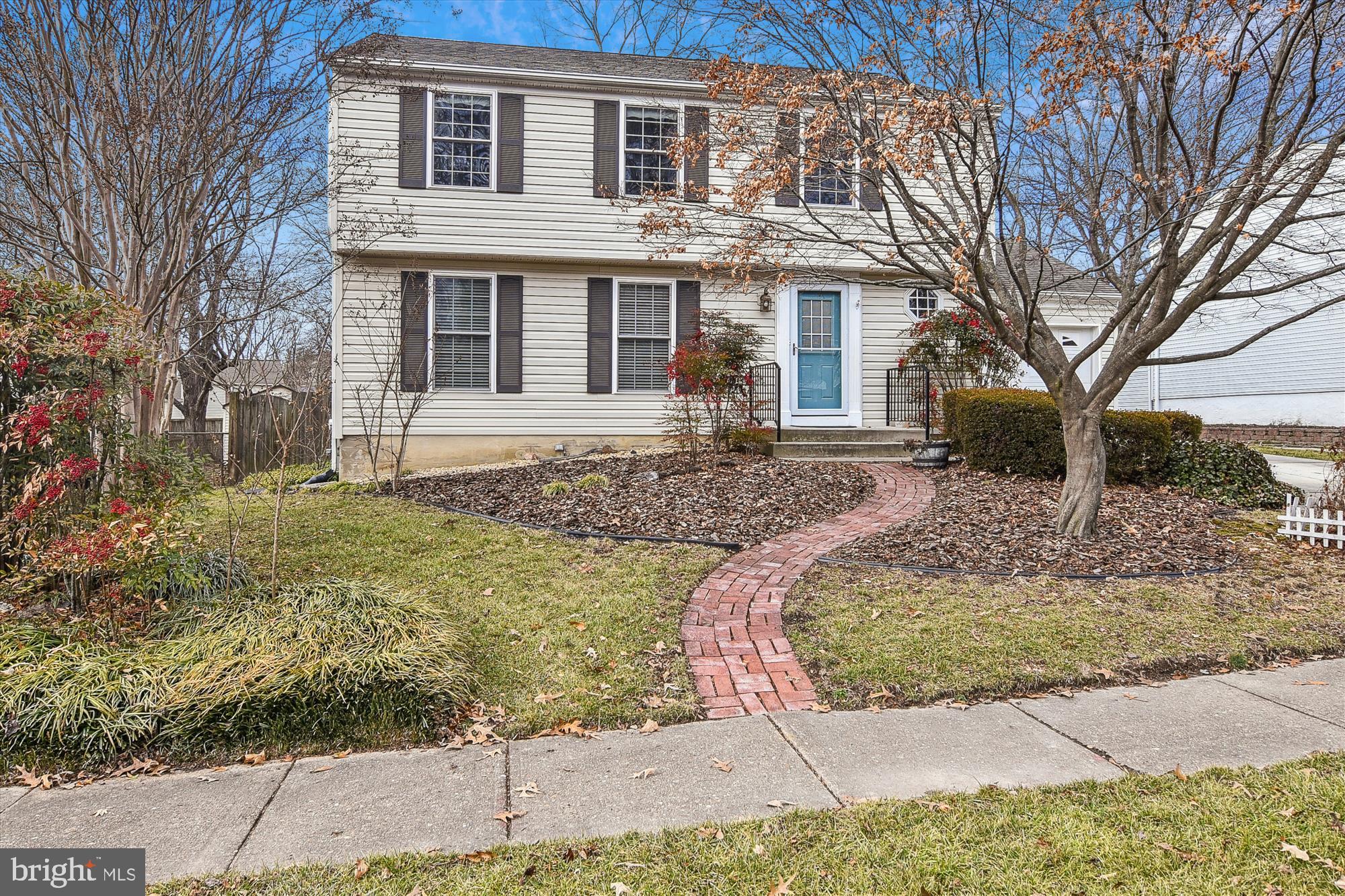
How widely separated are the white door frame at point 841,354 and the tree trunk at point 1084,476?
5.40 meters

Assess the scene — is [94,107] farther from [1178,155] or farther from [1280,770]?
[1178,155]

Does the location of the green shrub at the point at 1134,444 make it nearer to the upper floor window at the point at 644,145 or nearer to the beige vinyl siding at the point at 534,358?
the beige vinyl siding at the point at 534,358

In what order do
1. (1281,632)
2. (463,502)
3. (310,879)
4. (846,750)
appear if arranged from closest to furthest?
(310,879) < (846,750) < (1281,632) < (463,502)

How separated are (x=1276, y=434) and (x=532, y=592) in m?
17.2

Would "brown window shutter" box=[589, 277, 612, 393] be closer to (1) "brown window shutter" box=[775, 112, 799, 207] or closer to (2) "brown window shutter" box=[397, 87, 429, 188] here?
(2) "brown window shutter" box=[397, 87, 429, 188]

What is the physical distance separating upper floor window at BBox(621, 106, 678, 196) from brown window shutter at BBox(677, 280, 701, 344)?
1428 mm

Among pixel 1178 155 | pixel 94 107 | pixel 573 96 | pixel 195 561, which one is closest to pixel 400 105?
pixel 573 96

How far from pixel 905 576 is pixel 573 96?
8575mm

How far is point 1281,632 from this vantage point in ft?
13.1

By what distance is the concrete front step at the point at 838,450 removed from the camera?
9656 millimetres

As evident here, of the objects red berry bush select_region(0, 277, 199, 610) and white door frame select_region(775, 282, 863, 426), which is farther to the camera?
white door frame select_region(775, 282, 863, 426)

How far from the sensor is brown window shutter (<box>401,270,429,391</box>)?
33.2 ft

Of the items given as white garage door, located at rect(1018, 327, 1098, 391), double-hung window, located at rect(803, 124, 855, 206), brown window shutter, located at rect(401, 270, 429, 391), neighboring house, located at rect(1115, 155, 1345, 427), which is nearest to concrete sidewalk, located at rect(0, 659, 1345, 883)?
double-hung window, located at rect(803, 124, 855, 206)

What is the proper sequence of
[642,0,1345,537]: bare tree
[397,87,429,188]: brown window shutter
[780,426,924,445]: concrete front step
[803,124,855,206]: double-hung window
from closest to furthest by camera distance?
1. [642,0,1345,537]: bare tree
2. [803,124,855,206]: double-hung window
3. [397,87,429,188]: brown window shutter
4. [780,426,924,445]: concrete front step
